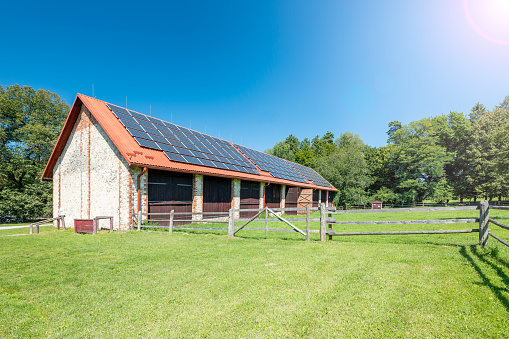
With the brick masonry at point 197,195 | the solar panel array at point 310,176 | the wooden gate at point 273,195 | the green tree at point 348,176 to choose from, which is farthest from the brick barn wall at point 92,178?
the green tree at point 348,176

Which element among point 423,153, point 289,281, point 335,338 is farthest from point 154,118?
point 423,153

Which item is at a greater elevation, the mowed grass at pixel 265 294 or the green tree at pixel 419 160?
the green tree at pixel 419 160

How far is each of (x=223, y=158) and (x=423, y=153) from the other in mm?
38893

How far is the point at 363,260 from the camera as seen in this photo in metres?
5.99

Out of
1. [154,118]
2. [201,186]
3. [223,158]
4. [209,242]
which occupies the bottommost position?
[209,242]

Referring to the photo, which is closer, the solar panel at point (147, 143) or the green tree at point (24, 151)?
the solar panel at point (147, 143)

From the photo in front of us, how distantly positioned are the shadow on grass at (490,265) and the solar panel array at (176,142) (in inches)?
540

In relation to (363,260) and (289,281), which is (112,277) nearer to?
(289,281)

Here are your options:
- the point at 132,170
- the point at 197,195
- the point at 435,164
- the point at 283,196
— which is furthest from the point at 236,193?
the point at 435,164

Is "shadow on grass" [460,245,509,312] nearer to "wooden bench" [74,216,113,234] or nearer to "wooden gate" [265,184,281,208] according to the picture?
"wooden bench" [74,216,113,234]

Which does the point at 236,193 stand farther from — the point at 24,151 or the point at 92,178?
the point at 24,151

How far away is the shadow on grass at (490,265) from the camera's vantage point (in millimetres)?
3827

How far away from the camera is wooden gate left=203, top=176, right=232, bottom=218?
55.6ft

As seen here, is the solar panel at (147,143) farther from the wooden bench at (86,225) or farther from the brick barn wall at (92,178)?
the wooden bench at (86,225)
